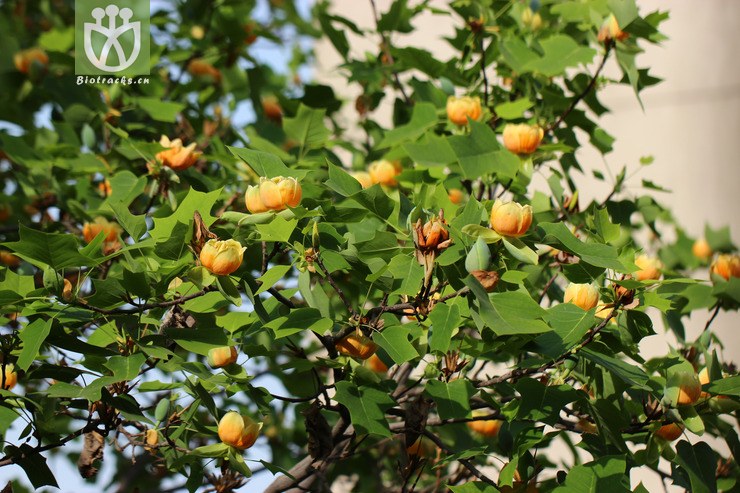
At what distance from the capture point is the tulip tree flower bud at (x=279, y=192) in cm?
108

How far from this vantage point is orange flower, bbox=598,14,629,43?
1460mm

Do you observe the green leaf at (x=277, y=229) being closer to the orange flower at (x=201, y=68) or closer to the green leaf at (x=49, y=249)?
the green leaf at (x=49, y=249)

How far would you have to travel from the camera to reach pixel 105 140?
1.80m

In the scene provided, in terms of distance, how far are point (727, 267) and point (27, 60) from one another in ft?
5.22

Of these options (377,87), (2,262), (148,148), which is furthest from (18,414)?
(377,87)

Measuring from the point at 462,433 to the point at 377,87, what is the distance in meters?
0.85

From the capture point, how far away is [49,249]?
1.01 meters

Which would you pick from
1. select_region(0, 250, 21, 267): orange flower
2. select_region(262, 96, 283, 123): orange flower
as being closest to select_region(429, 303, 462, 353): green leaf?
select_region(0, 250, 21, 267): orange flower

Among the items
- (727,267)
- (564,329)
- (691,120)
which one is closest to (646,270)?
(727,267)

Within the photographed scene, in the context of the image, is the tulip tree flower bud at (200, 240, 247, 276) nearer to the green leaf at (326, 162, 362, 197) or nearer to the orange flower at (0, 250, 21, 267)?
the green leaf at (326, 162, 362, 197)

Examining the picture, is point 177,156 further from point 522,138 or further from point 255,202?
point 522,138

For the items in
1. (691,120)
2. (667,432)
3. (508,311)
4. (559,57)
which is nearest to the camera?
(508,311)

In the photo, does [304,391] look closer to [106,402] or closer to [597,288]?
[106,402]

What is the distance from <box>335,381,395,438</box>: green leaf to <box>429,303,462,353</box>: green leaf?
140mm
